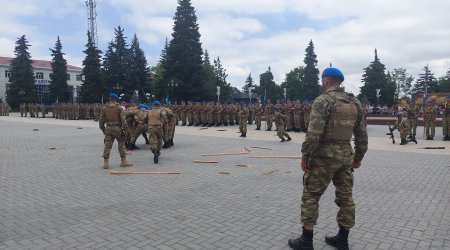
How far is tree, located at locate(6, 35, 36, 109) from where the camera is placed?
6456 cm

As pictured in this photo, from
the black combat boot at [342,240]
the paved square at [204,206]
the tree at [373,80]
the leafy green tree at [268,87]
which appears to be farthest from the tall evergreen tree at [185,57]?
the black combat boot at [342,240]

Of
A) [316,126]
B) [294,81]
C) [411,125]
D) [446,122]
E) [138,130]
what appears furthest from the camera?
[294,81]

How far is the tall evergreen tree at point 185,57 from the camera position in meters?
47.9

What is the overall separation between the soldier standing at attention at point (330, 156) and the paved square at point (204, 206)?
1.11ft

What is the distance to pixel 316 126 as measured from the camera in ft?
13.1

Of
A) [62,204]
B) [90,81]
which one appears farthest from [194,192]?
[90,81]

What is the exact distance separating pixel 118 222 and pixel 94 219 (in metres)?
0.41

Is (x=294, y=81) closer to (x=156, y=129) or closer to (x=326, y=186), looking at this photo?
(x=156, y=129)

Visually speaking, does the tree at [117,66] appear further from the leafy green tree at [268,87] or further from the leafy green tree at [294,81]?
the leafy green tree at [294,81]

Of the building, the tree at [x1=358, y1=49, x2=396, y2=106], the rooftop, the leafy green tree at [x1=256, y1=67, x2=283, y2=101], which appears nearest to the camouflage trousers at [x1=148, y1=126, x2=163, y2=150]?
the tree at [x1=358, y1=49, x2=396, y2=106]

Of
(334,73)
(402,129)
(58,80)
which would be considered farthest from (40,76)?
(334,73)

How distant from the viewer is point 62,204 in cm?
600

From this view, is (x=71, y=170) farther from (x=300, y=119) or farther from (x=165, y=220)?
(x=300, y=119)

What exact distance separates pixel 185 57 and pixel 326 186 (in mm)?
45388
